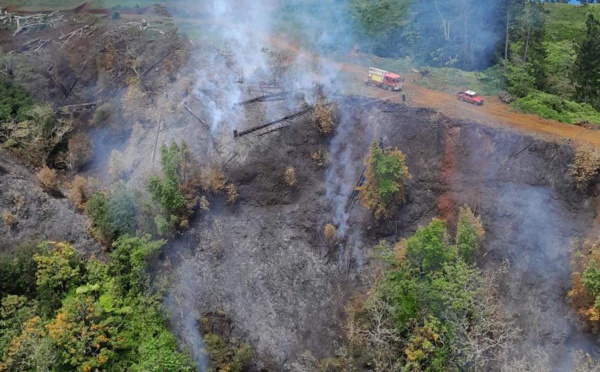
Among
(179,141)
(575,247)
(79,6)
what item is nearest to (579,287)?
(575,247)

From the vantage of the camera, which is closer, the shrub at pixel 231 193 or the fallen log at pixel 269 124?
the shrub at pixel 231 193

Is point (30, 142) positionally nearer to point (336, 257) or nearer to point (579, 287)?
point (336, 257)

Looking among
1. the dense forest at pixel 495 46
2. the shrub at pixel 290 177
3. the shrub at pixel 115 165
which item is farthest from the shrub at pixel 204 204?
the dense forest at pixel 495 46

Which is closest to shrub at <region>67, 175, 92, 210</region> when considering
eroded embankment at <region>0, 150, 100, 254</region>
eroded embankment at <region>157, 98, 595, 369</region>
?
eroded embankment at <region>0, 150, 100, 254</region>

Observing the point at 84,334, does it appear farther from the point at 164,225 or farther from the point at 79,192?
the point at 79,192

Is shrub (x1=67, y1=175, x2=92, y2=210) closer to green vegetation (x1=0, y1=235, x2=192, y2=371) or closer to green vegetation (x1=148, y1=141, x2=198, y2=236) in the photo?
green vegetation (x1=0, y1=235, x2=192, y2=371)

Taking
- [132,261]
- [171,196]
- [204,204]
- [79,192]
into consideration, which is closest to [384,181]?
[204,204]

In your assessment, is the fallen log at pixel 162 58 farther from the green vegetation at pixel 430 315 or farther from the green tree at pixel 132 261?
the green vegetation at pixel 430 315
